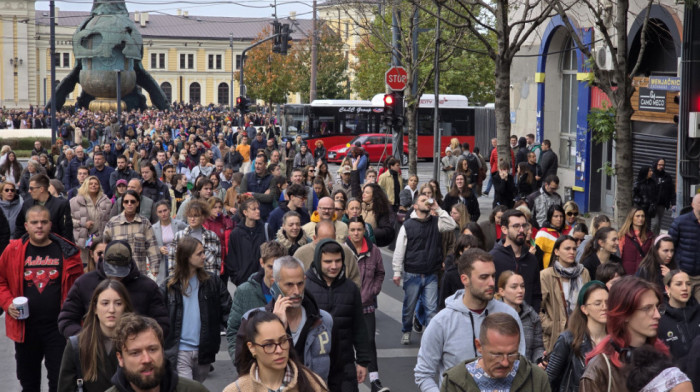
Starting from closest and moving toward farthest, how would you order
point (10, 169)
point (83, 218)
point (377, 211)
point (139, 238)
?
point (139, 238)
point (83, 218)
point (377, 211)
point (10, 169)

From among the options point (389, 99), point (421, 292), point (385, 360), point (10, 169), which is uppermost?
point (389, 99)

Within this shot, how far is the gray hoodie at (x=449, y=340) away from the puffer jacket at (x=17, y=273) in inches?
127

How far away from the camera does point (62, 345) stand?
771 cm

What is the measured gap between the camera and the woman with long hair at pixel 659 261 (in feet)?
28.2

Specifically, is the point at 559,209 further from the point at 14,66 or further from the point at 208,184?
the point at 14,66

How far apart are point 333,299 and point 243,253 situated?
11.1 feet

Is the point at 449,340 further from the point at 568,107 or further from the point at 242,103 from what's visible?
the point at 242,103

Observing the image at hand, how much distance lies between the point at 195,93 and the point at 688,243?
129093 millimetres

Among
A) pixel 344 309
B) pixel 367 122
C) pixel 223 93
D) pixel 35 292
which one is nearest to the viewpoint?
pixel 344 309

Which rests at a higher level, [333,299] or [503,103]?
[503,103]

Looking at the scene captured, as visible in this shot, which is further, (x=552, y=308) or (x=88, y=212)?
(x=88, y=212)

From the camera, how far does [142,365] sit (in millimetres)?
4422

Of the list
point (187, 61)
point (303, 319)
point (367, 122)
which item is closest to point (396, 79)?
Answer: point (303, 319)

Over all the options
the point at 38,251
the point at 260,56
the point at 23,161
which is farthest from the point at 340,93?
the point at 38,251
